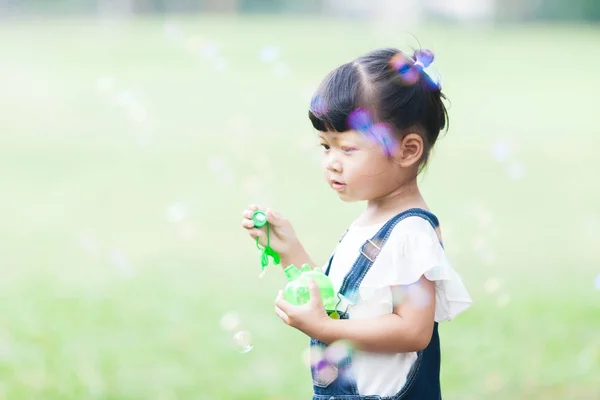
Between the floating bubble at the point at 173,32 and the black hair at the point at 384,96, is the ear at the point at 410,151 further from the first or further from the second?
the floating bubble at the point at 173,32

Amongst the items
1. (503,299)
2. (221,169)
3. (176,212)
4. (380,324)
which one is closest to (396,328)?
(380,324)

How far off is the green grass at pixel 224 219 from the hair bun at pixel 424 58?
1560mm

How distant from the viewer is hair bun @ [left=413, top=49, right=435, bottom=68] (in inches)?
88.6

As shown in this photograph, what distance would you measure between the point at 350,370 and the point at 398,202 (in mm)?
367

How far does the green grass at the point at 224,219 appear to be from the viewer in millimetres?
4660

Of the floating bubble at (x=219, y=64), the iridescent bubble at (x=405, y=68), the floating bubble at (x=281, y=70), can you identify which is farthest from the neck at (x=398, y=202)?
the floating bubble at (x=219, y=64)

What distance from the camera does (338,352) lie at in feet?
7.13

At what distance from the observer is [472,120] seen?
12.9 meters

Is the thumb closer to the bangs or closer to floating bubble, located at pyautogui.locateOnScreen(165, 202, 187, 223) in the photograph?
the bangs

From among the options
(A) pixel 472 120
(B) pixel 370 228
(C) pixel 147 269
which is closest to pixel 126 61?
(A) pixel 472 120

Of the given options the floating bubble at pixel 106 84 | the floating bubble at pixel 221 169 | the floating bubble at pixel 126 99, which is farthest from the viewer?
the floating bubble at pixel 106 84

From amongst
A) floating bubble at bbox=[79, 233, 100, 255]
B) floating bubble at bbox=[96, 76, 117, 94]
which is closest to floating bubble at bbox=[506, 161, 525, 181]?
floating bubble at bbox=[79, 233, 100, 255]

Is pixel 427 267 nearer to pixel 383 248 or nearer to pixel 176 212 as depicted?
pixel 383 248

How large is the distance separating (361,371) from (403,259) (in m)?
0.25
